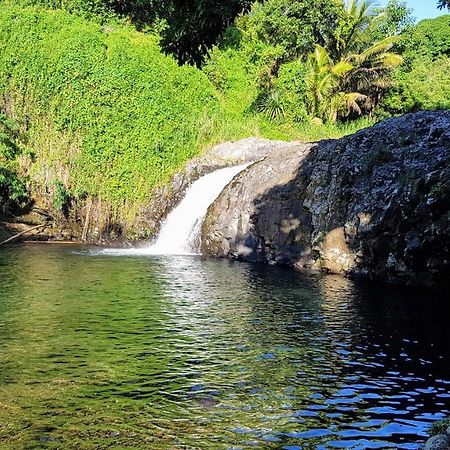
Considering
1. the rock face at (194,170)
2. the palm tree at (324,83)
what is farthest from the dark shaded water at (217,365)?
the palm tree at (324,83)

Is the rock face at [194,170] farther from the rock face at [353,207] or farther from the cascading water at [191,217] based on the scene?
the rock face at [353,207]

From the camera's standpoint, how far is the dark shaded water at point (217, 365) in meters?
6.30

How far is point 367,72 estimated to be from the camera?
39688 mm

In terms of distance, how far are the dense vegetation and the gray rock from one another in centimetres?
2046

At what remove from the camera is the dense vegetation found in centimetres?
2752

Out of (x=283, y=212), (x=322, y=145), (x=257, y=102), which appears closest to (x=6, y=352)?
(x=283, y=212)

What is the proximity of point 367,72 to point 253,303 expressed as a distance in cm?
2986

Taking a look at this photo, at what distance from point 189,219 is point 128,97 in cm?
792

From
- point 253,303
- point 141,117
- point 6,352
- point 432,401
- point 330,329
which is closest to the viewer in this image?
point 432,401

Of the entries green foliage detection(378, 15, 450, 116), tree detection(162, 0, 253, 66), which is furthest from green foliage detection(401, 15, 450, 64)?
tree detection(162, 0, 253, 66)

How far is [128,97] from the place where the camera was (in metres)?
29.0

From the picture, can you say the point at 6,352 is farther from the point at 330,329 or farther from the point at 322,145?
the point at 322,145

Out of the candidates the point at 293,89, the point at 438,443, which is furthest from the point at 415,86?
the point at 438,443

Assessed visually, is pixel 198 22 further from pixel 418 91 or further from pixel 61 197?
pixel 418 91
